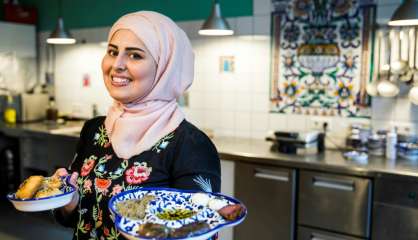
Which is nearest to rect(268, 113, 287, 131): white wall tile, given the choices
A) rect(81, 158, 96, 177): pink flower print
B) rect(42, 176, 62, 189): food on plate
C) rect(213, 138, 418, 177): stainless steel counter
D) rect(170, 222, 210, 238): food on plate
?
rect(213, 138, 418, 177): stainless steel counter

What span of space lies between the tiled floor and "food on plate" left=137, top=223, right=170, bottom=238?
2906 millimetres

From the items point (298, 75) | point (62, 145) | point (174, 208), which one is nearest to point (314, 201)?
point (298, 75)

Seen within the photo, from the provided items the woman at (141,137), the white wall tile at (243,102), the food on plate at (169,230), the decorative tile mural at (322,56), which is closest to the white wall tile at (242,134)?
the white wall tile at (243,102)

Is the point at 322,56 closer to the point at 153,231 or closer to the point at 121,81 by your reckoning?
the point at 121,81

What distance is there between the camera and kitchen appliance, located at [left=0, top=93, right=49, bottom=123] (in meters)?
4.36

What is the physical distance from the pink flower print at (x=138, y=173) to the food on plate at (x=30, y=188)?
243 millimetres

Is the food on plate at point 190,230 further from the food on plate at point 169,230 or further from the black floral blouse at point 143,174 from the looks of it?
the black floral blouse at point 143,174

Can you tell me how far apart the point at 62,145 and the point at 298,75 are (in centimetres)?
205

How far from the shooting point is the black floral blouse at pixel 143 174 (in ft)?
4.12

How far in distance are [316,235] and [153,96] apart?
1695 mm

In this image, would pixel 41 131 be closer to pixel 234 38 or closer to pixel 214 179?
pixel 234 38

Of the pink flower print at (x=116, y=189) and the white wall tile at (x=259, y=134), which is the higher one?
the pink flower print at (x=116, y=189)

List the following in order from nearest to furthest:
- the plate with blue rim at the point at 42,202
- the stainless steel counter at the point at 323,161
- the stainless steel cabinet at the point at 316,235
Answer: the plate with blue rim at the point at 42,202 < the stainless steel counter at the point at 323,161 < the stainless steel cabinet at the point at 316,235

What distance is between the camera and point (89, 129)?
1.49 m
